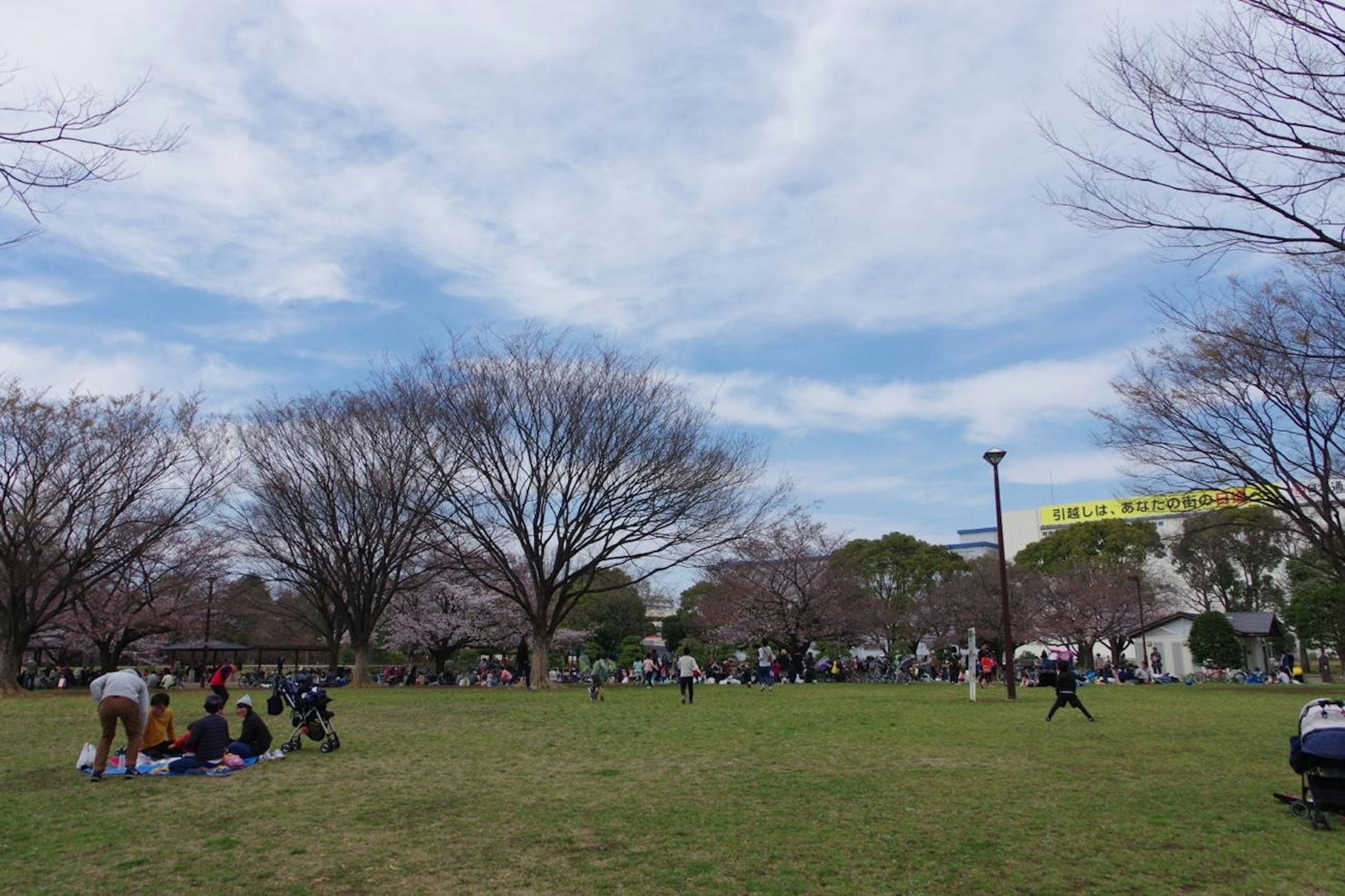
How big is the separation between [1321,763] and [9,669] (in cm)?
3227

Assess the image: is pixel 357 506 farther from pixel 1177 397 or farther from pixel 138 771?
pixel 1177 397

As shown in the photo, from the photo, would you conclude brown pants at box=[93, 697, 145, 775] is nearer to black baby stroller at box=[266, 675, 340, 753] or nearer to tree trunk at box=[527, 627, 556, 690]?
black baby stroller at box=[266, 675, 340, 753]

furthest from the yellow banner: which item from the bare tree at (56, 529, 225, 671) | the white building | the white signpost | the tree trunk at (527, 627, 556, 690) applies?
the bare tree at (56, 529, 225, 671)

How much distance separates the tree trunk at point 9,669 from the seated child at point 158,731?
21.8 metres

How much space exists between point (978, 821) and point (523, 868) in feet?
10.9

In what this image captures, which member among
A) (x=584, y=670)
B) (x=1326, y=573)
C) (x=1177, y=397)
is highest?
(x=1177, y=397)

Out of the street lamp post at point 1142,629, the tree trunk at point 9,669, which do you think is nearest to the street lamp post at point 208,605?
the tree trunk at point 9,669

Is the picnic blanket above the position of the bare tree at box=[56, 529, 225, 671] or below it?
below

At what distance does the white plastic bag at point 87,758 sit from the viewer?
9289 mm

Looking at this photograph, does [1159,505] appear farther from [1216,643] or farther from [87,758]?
[87,758]

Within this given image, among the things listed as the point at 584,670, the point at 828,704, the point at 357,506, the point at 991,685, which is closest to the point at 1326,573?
the point at 991,685

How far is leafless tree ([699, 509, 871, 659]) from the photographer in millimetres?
40594

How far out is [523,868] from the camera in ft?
17.9

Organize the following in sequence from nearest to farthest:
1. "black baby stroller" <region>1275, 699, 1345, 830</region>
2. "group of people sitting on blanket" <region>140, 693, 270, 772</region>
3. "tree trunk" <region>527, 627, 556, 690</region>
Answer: "black baby stroller" <region>1275, 699, 1345, 830</region>
"group of people sitting on blanket" <region>140, 693, 270, 772</region>
"tree trunk" <region>527, 627, 556, 690</region>
